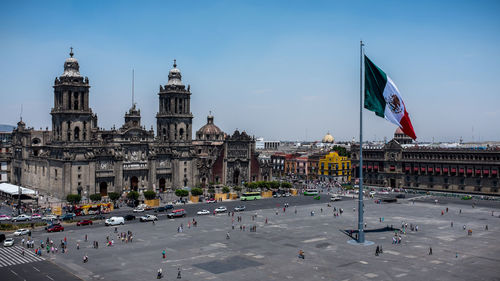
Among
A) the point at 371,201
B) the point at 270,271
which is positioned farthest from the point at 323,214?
the point at 270,271

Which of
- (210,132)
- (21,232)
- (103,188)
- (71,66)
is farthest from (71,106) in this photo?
(210,132)

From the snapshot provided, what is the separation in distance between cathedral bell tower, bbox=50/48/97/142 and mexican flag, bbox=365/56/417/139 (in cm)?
6576

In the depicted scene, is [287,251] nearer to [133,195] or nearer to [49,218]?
[49,218]

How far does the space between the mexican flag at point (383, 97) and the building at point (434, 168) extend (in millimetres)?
74021

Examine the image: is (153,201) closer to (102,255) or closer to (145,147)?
(145,147)

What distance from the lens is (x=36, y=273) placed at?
45.0m

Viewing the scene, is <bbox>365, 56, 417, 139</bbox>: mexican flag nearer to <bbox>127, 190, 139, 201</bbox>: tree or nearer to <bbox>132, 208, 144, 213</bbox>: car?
<bbox>132, 208, 144, 213</bbox>: car

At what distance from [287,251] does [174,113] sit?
7038cm

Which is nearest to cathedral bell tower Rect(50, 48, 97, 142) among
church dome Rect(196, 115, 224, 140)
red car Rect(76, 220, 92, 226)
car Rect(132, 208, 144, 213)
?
car Rect(132, 208, 144, 213)

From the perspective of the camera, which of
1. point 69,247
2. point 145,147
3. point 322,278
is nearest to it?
point 322,278

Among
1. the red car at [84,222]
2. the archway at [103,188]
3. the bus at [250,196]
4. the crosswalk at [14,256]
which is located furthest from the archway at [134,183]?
the crosswalk at [14,256]

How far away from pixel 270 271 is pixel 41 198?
6803 cm

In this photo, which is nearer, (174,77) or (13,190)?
(13,190)

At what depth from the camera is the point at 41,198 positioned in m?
98.1
